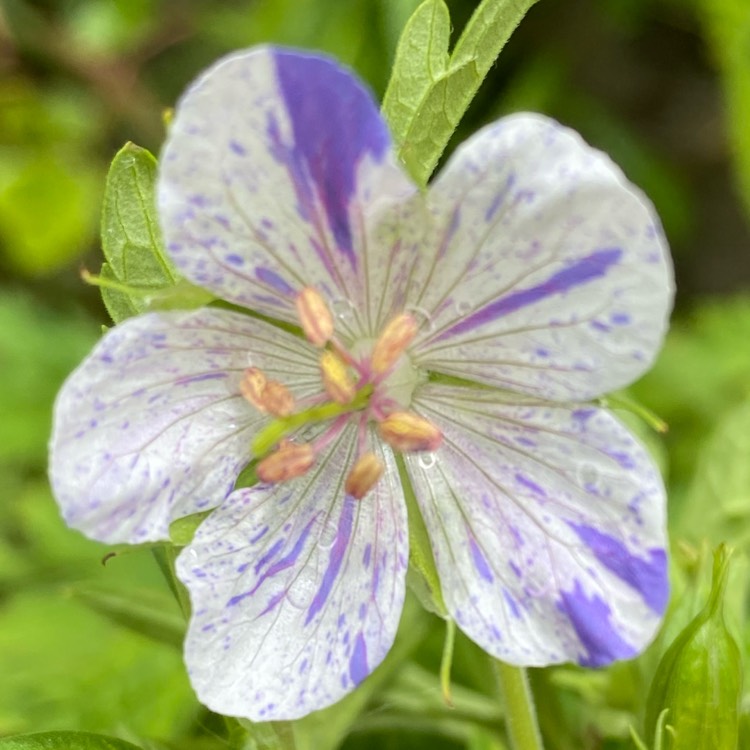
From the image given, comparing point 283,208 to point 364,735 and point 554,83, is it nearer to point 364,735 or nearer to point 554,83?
point 364,735

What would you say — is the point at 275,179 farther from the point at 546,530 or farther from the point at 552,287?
the point at 546,530

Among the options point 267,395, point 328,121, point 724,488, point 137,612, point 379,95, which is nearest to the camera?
point 328,121

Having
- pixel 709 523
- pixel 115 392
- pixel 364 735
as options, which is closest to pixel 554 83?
pixel 709 523

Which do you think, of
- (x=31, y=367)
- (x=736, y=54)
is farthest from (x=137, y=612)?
(x=736, y=54)

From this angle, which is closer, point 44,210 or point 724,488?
point 724,488

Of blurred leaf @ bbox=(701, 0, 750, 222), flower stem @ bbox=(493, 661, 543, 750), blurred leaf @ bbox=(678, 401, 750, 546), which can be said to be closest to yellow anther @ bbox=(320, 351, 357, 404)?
flower stem @ bbox=(493, 661, 543, 750)

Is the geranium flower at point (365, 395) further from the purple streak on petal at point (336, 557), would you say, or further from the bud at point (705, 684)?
the bud at point (705, 684)
